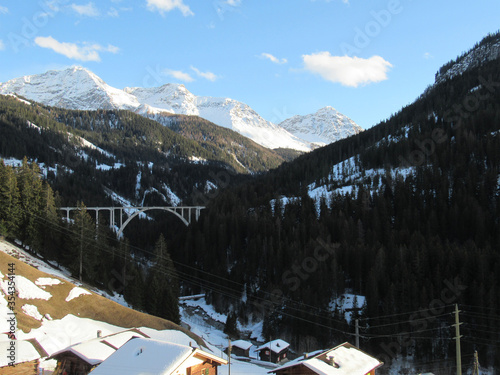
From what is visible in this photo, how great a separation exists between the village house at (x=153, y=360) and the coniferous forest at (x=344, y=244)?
31352 millimetres

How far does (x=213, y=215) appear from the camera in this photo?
104 metres

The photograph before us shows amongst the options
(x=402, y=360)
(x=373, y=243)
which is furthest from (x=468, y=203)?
(x=402, y=360)

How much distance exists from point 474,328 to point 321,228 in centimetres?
3514

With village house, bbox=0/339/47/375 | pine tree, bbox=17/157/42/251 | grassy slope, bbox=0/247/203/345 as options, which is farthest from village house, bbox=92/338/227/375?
pine tree, bbox=17/157/42/251

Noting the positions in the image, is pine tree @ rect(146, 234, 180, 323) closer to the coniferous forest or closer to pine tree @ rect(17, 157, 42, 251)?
the coniferous forest

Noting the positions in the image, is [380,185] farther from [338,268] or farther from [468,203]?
[338,268]

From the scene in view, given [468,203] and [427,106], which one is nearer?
[468,203]

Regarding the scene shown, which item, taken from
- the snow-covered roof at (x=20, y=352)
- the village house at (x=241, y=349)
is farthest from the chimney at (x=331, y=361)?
the village house at (x=241, y=349)

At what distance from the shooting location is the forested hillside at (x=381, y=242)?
5878 cm

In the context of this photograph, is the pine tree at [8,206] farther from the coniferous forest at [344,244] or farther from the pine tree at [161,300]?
the pine tree at [161,300]

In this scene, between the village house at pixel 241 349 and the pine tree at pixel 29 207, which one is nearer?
the village house at pixel 241 349

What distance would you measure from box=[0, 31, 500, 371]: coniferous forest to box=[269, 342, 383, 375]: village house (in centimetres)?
1905

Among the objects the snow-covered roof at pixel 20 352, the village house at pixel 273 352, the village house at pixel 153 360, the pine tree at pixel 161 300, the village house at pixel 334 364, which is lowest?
the village house at pixel 273 352

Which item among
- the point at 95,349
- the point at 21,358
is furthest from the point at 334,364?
the point at 21,358
